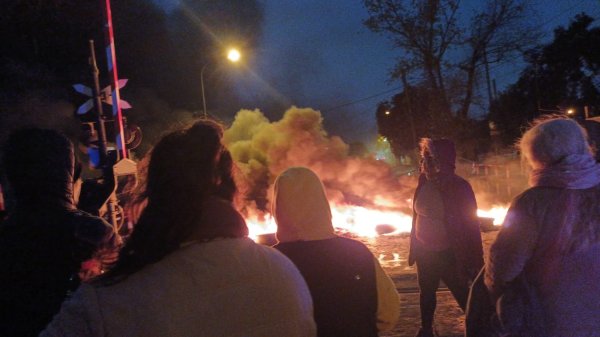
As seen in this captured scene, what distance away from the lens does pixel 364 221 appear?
14250 millimetres

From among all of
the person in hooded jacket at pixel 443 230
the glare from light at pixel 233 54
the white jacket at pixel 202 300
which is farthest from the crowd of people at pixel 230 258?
the glare from light at pixel 233 54

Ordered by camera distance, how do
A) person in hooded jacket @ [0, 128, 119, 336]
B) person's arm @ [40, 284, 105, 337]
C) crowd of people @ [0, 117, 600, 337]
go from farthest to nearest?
1. person in hooded jacket @ [0, 128, 119, 336]
2. crowd of people @ [0, 117, 600, 337]
3. person's arm @ [40, 284, 105, 337]

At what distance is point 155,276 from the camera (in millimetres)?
1316

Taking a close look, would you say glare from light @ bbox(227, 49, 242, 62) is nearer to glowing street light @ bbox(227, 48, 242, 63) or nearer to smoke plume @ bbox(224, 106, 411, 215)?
glowing street light @ bbox(227, 48, 242, 63)

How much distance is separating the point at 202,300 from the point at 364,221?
1319 centimetres

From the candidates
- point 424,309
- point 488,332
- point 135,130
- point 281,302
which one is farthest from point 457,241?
point 135,130

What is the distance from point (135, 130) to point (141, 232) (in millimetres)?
6162

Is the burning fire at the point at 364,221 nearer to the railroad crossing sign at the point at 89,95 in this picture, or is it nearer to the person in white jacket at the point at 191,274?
the railroad crossing sign at the point at 89,95

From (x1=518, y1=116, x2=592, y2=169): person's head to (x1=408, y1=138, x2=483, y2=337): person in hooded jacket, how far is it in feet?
5.56

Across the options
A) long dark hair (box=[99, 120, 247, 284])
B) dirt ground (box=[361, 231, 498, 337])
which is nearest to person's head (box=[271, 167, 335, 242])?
long dark hair (box=[99, 120, 247, 284])

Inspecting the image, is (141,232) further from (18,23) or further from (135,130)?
(18,23)

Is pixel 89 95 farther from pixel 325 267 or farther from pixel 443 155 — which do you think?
pixel 325 267

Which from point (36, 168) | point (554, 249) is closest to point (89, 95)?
point (36, 168)

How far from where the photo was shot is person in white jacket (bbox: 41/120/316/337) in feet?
4.07
